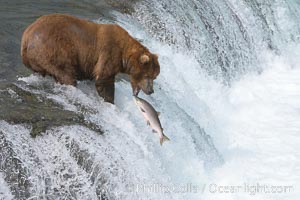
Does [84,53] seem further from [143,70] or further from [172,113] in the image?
[172,113]

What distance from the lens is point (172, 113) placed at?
6035 millimetres

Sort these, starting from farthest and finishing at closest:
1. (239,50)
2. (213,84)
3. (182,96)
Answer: (239,50)
(213,84)
(182,96)

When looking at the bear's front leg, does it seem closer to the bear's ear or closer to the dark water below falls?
the dark water below falls

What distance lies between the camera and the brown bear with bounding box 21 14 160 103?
4883 millimetres

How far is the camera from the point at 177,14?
8438mm

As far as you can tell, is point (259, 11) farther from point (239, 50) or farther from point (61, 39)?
point (61, 39)

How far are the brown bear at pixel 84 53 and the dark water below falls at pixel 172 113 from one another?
0.19 metres

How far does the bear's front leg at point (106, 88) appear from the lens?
16.3ft

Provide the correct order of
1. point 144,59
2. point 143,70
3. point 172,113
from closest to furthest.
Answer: point 144,59 < point 143,70 < point 172,113

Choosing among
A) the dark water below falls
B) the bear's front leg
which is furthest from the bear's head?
the dark water below falls

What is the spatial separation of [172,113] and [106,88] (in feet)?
4.04

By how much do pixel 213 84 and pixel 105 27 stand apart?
3347 millimetres

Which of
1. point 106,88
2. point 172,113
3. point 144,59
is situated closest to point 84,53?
point 106,88

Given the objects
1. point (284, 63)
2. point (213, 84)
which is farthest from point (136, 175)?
point (284, 63)
